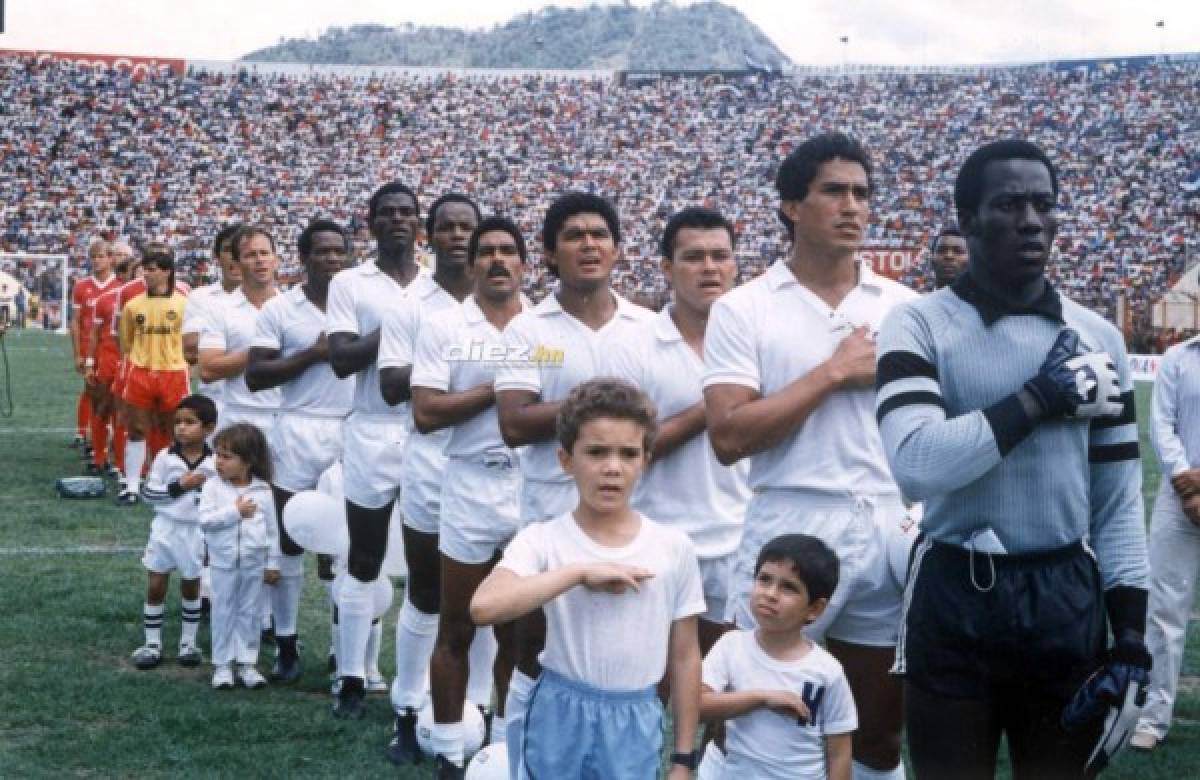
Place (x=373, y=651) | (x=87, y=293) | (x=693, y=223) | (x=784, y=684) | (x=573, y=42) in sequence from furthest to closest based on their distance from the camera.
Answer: (x=573, y=42) → (x=87, y=293) → (x=373, y=651) → (x=693, y=223) → (x=784, y=684)

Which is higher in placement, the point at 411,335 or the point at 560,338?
the point at 560,338

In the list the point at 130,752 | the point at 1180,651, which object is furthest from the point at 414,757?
the point at 1180,651

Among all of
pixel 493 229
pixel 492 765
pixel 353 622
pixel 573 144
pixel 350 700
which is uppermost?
pixel 573 144

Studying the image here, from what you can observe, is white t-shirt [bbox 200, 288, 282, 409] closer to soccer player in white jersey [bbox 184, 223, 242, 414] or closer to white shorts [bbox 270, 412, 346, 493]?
soccer player in white jersey [bbox 184, 223, 242, 414]

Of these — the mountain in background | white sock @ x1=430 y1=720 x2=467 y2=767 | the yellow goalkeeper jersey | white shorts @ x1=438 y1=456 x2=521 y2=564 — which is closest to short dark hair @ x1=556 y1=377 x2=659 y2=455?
white shorts @ x1=438 y1=456 x2=521 y2=564

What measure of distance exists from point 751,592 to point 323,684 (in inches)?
153

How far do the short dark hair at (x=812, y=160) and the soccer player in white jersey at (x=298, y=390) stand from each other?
142 inches

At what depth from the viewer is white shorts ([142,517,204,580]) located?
26.9ft

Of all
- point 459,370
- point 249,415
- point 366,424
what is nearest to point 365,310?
point 366,424

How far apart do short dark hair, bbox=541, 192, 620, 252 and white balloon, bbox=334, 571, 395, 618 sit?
2.42m

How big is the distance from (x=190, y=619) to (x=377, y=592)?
149 cm

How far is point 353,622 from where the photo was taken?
711cm

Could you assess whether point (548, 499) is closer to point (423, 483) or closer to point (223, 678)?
point (423, 483)

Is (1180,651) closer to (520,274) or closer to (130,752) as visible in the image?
(520,274)
